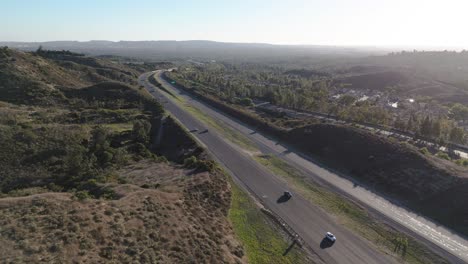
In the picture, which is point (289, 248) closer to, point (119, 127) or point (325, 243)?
point (325, 243)

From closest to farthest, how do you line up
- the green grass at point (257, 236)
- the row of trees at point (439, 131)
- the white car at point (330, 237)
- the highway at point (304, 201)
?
the green grass at point (257, 236)
the highway at point (304, 201)
the white car at point (330, 237)
the row of trees at point (439, 131)

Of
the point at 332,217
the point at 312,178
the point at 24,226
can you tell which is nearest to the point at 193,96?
the point at 312,178

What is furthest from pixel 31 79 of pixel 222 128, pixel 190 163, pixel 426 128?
pixel 426 128

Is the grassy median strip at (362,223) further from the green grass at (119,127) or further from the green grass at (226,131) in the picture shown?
the green grass at (119,127)

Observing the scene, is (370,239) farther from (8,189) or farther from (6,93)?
(6,93)

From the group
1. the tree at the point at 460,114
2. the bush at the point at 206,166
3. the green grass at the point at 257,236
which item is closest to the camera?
the green grass at the point at 257,236

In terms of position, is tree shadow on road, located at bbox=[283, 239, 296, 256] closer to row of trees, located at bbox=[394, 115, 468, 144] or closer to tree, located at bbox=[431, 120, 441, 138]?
row of trees, located at bbox=[394, 115, 468, 144]

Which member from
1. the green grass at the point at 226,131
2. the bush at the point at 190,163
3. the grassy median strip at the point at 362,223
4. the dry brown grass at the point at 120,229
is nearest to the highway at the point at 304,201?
the grassy median strip at the point at 362,223

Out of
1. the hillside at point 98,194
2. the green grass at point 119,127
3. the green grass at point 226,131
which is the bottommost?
the green grass at point 226,131
